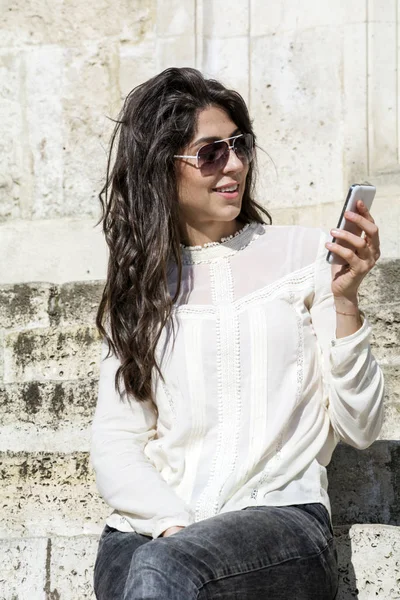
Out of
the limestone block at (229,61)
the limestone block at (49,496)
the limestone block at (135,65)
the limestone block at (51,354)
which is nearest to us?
the limestone block at (49,496)

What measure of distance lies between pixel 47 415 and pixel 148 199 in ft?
3.72

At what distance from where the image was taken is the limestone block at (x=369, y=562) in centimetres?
288

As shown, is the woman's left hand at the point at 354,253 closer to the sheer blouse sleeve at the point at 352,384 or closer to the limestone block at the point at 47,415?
the sheer blouse sleeve at the point at 352,384

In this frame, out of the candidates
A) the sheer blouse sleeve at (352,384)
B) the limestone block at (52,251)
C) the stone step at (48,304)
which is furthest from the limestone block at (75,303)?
the sheer blouse sleeve at (352,384)

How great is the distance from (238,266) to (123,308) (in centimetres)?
34

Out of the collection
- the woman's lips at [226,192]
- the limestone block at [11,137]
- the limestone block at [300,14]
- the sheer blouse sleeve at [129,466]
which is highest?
the limestone block at [300,14]

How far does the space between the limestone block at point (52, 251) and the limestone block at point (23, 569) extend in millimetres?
2774

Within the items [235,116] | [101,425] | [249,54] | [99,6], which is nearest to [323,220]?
→ [249,54]

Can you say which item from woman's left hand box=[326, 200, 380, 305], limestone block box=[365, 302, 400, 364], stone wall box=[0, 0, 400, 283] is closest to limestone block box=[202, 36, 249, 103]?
stone wall box=[0, 0, 400, 283]

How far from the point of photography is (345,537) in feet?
9.65

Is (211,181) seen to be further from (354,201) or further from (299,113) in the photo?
(299,113)

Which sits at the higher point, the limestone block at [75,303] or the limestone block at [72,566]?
the limestone block at [75,303]

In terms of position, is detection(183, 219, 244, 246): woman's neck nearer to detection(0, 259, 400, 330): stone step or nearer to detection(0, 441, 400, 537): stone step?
detection(0, 441, 400, 537): stone step

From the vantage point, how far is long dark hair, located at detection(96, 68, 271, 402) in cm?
298
